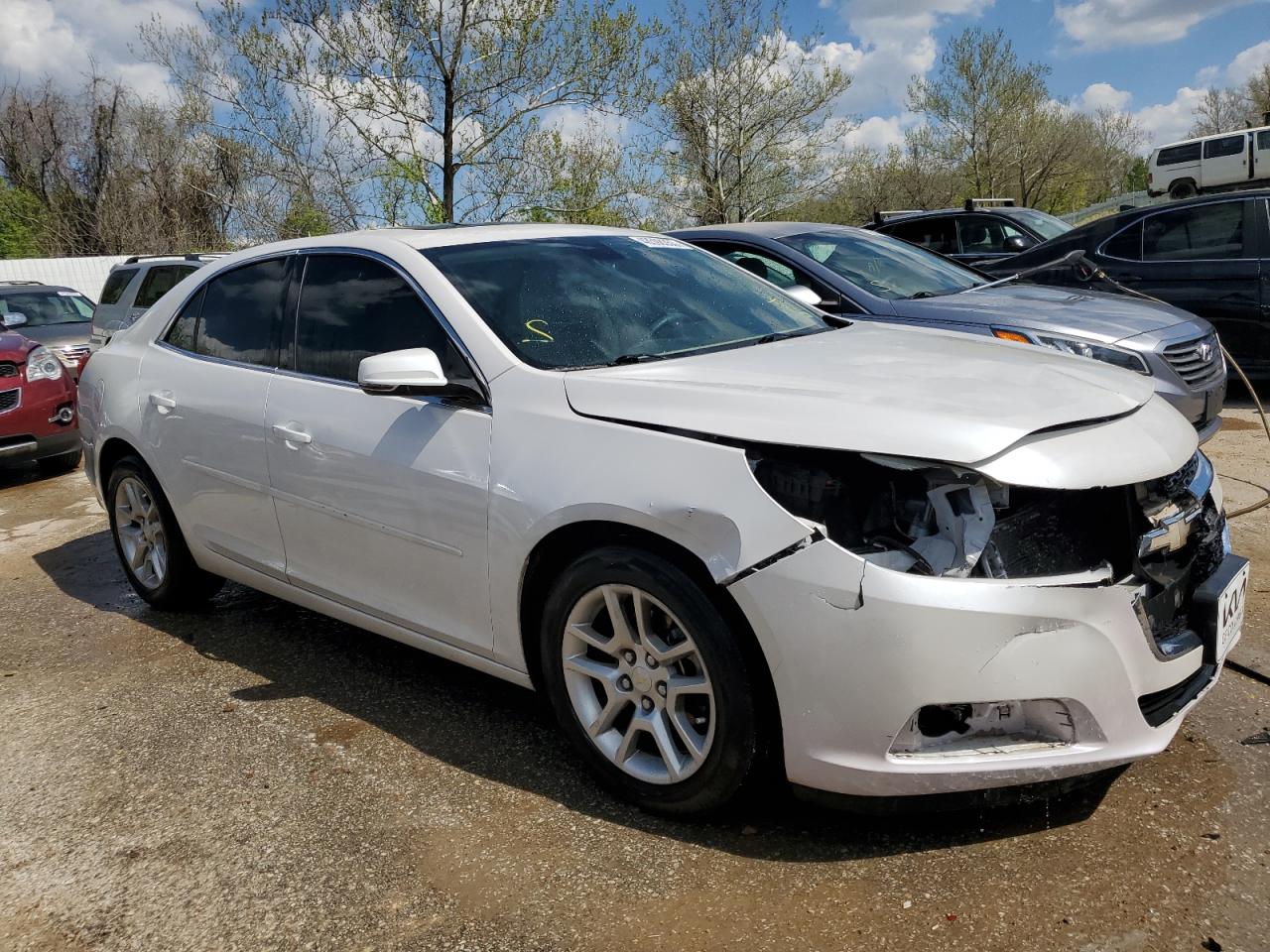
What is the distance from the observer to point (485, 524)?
9.95ft

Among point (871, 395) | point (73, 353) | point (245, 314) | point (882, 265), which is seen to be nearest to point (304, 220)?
point (73, 353)

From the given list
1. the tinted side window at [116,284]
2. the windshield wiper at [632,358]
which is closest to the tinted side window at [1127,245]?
the windshield wiper at [632,358]

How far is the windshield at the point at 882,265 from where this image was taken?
247 inches

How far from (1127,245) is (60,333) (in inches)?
471

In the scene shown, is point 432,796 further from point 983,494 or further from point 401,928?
point 983,494

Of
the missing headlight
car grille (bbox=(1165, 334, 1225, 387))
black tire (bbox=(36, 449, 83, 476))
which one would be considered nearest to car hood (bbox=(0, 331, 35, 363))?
black tire (bbox=(36, 449, 83, 476))

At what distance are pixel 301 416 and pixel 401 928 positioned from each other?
185 cm

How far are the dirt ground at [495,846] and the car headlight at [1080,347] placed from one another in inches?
78.0

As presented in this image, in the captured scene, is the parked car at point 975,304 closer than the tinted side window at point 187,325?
No

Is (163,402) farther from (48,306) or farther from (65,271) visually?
(65,271)

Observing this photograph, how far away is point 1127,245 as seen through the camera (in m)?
8.78

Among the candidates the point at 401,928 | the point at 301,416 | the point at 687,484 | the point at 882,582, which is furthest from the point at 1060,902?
the point at 301,416

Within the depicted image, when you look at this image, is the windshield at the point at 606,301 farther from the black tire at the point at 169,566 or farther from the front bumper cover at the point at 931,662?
the black tire at the point at 169,566

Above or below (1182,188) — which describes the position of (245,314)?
below
